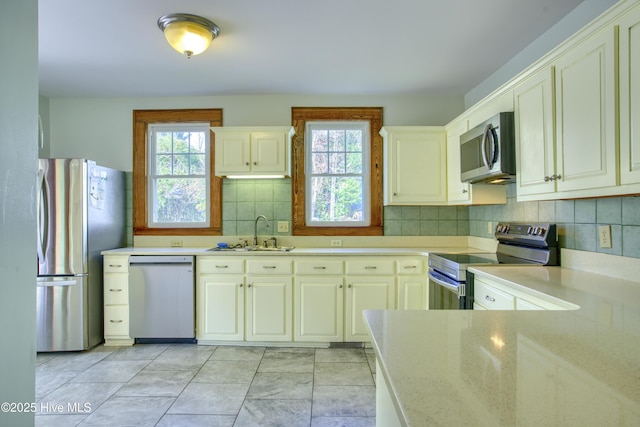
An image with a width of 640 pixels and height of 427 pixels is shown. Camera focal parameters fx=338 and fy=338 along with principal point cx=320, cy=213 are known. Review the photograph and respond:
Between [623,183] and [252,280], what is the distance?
262 centimetres

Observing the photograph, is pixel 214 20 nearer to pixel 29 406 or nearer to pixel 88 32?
pixel 88 32

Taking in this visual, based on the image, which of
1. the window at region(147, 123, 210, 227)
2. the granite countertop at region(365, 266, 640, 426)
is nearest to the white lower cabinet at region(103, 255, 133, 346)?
the window at region(147, 123, 210, 227)

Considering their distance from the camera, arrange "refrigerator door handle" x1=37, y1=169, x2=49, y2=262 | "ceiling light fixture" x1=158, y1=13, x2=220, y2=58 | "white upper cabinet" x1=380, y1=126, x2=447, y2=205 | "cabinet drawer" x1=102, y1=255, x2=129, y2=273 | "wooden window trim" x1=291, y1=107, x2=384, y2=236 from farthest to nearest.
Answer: "wooden window trim" x1=291, y1=107, x2=384, y2=236, "white upper cabinet" x1=380, y1=126, x2=447, y2=205, "cabinet drawer" x1=102, y1=255, x2=129, y2=273, "refrigerator door handle" x1=37, y1=169, x2=49, y2=262, "ceiling light fixture" x1=158, y1=13, x2=220, y2=58

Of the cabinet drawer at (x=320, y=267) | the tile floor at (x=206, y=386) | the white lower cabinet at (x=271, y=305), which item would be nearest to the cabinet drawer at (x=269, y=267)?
the white lower cabinet at (x=271, y=305)

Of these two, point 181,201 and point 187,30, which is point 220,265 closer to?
point 181,201

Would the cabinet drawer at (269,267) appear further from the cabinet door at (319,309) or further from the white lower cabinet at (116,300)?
the white lower cabinet at (116,300)

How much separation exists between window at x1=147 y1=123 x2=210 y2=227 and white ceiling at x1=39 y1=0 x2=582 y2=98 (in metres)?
0.44

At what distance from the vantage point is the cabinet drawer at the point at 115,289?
315 centimetres

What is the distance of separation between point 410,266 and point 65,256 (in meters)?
3.04

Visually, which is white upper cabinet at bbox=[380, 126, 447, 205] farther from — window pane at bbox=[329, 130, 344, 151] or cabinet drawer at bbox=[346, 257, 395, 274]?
cabinet drawer at bbox=[346, 257, 395, 274]

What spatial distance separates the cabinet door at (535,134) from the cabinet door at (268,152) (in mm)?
1995

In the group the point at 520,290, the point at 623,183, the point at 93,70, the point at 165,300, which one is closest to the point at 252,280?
the point at 165,300

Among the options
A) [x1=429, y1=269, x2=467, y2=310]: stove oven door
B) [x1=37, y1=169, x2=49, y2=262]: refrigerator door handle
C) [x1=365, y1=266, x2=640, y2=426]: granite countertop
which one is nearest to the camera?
[x1=365, y1=266, x2=640, y2=426]: granite countertop

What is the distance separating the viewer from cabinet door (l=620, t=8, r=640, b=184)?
1.35 m
